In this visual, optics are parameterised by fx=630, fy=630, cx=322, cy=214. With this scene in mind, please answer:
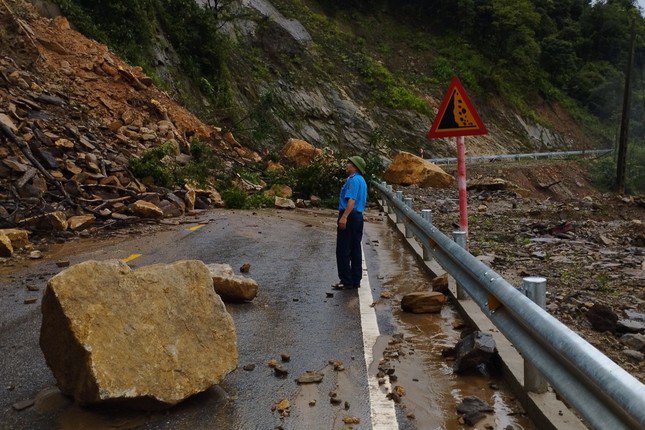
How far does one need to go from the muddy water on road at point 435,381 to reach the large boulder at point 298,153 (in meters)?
15.9

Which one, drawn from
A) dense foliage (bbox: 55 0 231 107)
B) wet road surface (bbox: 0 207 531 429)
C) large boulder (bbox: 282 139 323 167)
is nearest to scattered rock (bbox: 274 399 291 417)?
wet road surface (bbox: 0 207 531 429)

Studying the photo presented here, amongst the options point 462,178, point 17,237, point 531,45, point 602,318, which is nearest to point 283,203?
point 17,237

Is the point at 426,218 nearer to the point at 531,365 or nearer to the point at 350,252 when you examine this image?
the point at 350,252

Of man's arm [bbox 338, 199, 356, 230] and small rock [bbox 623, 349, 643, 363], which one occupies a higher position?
man's arm [bbox 338, 199, 356, 230]

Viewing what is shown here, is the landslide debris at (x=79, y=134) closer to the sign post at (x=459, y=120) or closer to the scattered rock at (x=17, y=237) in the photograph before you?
the scattered rock at (x=17, y=237)

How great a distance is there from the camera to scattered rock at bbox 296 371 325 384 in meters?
4.53

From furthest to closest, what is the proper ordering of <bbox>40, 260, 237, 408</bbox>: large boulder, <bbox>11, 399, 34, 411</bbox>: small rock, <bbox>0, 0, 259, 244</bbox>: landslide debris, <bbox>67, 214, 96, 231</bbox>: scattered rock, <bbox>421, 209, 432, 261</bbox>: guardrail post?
1. <bbox>0, 0, 259, 244</bbox>: landslide debris
2. <bbox>67, 214, 96, 231</bbox>: scattered rock
3. <bbox>421, 209, 432, 261</bbox>: guardrail post
4. <bbox>11, 399, 34, 411</bbox>: small rock
5. <bbox>40, 260, 237, 408</bbox>: large boulder

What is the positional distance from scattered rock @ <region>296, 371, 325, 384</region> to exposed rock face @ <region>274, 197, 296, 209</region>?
38.5 ft

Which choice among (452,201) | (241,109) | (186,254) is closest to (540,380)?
(186,254)

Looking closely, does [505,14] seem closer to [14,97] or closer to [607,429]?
[14,97]

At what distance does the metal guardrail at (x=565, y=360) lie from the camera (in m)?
2.48

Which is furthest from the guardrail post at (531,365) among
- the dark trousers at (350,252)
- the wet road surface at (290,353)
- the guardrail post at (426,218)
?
the guardrail post at (426,218)

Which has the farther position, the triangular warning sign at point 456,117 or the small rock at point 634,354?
the triangular warning sign at point 456,117

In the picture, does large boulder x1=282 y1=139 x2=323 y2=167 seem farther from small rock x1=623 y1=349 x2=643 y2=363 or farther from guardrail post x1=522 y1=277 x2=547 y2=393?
guardrail post x1=522 y1=277 x2=547 y2=393
